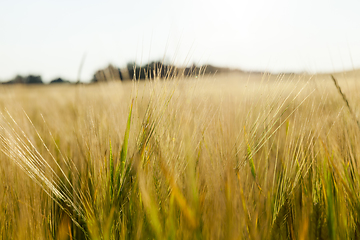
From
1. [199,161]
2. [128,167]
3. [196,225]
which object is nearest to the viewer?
[196,225]

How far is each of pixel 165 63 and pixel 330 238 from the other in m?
0.63

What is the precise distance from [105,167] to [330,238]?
58 cm

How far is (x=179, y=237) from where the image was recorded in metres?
0.52

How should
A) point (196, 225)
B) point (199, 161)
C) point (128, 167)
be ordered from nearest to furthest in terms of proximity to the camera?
point (196, 225) < point (128, 167) < point (199, 161)

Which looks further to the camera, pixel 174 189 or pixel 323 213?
pixel 323 213

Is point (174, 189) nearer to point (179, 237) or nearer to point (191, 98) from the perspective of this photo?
point (179, 237)

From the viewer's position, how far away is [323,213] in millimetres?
660

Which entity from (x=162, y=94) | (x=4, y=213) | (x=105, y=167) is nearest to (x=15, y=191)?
(x=4, y=213)

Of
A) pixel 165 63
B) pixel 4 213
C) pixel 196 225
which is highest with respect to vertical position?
pixel 165 63

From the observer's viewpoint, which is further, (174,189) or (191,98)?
(191,98)

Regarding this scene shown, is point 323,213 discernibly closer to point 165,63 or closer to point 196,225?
point 196,225

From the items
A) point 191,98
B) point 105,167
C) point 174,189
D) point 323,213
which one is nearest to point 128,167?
point 105,167

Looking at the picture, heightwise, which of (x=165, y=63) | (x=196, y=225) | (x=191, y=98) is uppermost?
(x=165, y=63)

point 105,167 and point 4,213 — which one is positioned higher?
point 105,167
